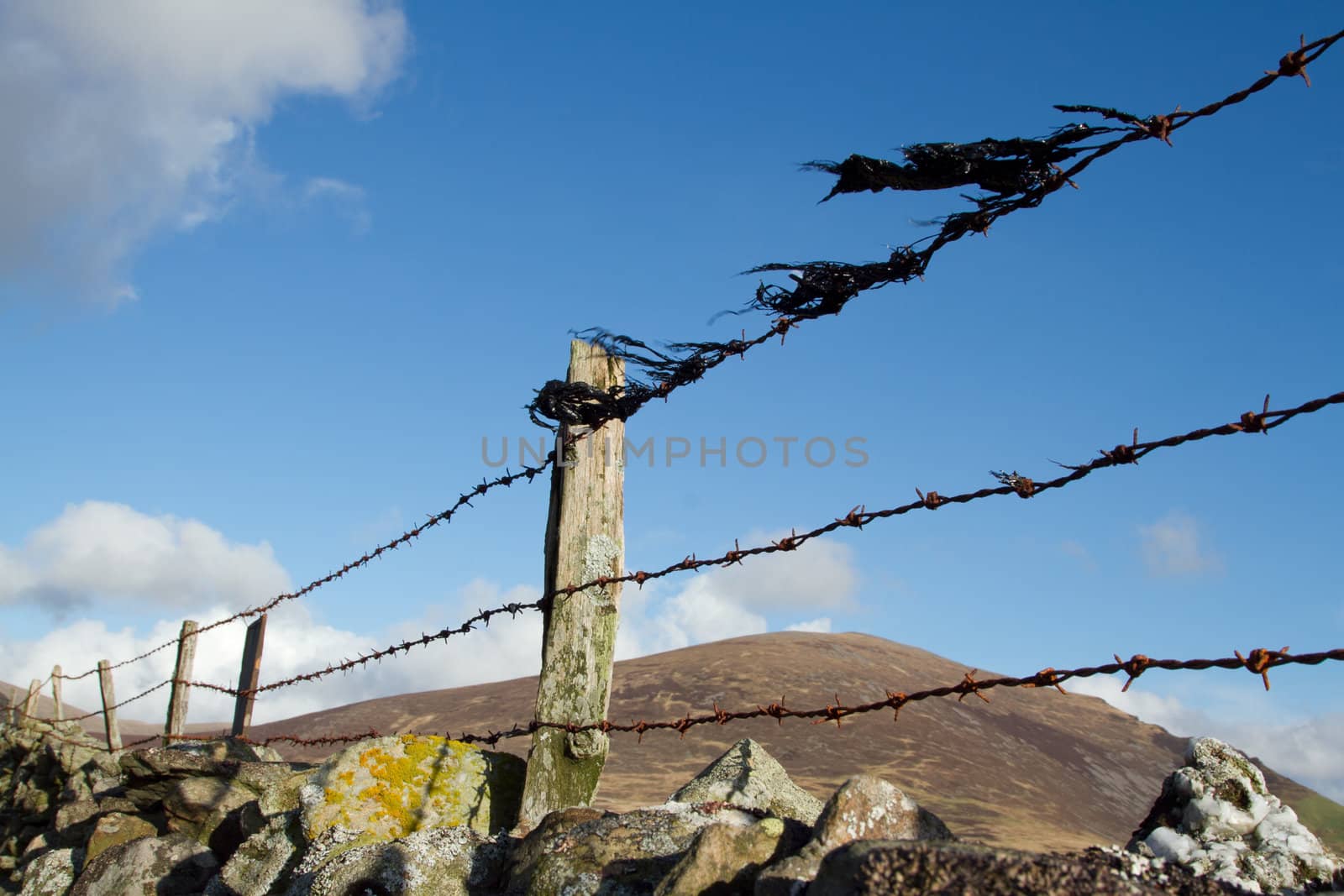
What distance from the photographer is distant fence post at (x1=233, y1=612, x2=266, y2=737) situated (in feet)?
27.7

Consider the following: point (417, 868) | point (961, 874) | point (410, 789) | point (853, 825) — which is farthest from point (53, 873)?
point (961, 874)

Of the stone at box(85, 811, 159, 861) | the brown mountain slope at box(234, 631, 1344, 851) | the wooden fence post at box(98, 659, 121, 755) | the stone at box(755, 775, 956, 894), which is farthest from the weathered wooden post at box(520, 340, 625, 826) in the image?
the brown mountain slope at box(234, 631, 1344, 851)

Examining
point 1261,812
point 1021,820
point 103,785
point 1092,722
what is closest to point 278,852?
point 1261,812

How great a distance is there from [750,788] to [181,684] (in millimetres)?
7588

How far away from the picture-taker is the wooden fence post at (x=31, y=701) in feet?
47.8

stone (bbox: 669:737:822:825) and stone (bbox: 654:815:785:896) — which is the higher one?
stone (bbox: 669:737:822:825)

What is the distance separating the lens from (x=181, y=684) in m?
9.50

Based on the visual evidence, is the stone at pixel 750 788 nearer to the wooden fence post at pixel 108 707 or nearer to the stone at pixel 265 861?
the stone at pixel 265 861

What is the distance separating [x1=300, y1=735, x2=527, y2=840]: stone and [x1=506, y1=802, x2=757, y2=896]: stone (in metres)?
1.17

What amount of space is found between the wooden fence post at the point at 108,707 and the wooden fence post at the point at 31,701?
1.30 m

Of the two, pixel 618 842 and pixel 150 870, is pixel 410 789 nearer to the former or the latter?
pixel 618 842

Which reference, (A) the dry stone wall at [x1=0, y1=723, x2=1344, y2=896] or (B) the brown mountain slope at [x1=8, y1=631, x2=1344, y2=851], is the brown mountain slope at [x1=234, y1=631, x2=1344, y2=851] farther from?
(A) the dry stone wall at [x1=0, y1=723, x2=1344, y2=896]

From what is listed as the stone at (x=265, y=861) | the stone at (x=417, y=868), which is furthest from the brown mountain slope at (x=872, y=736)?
the stone at (x=417, y=868)

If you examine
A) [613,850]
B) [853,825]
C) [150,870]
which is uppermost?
[853,825]
